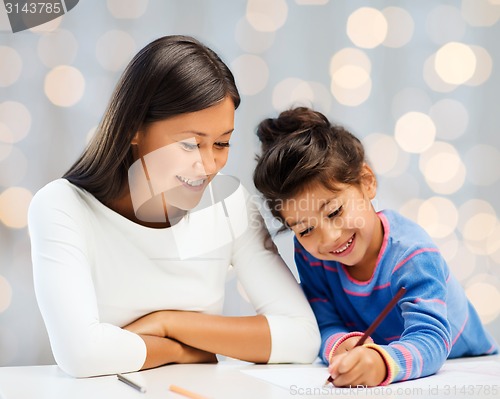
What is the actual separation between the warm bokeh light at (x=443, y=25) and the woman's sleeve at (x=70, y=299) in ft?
3.19

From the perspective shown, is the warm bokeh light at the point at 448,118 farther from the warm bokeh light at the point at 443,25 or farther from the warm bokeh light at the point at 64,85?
the warm bokeh light at the point at 64,85

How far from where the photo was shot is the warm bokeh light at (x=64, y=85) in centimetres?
140

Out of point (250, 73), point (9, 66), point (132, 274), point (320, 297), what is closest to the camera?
point (132, 274)

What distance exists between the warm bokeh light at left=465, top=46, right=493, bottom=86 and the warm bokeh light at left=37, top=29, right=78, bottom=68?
87 centimetres

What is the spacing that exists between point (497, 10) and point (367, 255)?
32.5 inches

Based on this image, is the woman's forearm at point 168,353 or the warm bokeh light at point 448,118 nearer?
the woman's forearm at point 168,353

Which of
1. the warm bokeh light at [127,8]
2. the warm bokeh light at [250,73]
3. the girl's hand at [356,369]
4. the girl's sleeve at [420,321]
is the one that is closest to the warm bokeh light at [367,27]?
the warm bokeh light at [250,73]

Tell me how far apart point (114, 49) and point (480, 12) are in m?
0.83

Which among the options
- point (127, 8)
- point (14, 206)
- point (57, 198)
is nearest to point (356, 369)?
point (57, 198)

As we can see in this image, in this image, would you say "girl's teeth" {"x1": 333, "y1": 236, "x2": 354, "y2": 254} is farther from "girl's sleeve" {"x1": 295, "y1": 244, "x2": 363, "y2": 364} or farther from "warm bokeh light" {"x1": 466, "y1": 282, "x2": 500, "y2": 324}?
"warm bokeh light" {"x1": 466, "y1": 282, "x2": 500, "y2": 324}

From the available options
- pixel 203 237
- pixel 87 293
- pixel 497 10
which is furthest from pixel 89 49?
pixel 497 10

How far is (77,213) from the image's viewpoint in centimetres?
100

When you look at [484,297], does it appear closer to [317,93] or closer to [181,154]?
[317,93]

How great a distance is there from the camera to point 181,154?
38.6 inches
